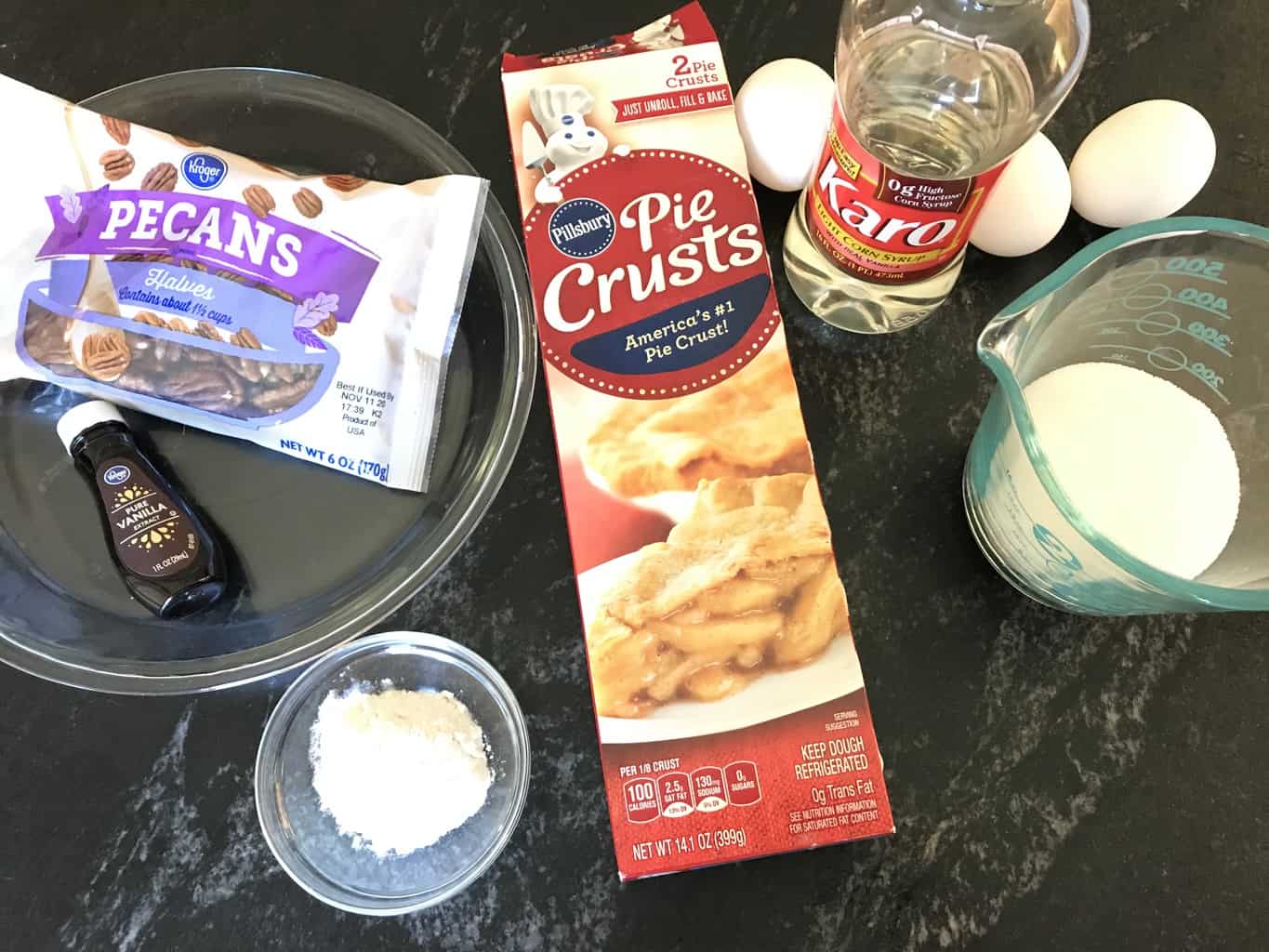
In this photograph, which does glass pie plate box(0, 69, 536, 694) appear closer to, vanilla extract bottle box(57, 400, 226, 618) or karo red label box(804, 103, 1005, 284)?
vanilla extract bottle box(57, 400, 226, 618)

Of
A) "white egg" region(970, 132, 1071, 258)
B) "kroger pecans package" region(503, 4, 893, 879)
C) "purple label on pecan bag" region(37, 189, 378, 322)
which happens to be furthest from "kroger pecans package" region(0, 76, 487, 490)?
"white egg" region(970, 132, 1071, 258)

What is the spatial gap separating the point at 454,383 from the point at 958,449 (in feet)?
1.34

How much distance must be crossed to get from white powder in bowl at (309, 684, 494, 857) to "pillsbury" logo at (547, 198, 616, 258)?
37cm

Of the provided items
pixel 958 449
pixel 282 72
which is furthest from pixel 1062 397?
pixel 282 72

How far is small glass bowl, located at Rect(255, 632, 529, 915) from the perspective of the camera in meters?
0.62

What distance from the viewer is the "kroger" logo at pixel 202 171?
721mm

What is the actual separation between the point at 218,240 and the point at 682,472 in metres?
0.42

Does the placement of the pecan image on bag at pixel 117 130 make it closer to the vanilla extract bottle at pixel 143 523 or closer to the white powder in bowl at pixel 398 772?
the vanilla extract bottle at pixel 143 523

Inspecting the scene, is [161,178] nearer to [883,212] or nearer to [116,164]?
[116,164]

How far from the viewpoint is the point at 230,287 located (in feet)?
2.34

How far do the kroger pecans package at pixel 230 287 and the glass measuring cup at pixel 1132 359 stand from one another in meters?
0.43

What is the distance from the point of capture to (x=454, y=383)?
73 centimetres

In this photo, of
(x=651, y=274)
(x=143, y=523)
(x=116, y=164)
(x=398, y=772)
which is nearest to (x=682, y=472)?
(x=651, y=274)

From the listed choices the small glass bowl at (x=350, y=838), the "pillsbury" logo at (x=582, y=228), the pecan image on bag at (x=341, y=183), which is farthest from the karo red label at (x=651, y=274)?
the small glass bowl at (x=350, y=838)
